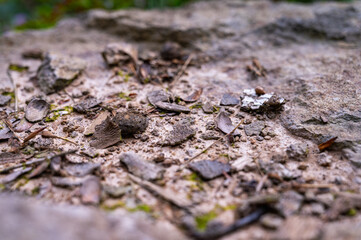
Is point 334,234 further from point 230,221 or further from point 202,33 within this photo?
point 202,33

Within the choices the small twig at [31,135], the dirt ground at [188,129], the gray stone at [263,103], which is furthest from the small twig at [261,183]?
the small twig at [31,135]

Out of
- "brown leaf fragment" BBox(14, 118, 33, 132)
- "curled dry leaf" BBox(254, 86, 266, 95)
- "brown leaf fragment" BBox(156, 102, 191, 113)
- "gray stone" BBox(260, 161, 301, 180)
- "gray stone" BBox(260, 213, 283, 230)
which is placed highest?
"curled dry leaf" BBox(254, 86, 266, 95)

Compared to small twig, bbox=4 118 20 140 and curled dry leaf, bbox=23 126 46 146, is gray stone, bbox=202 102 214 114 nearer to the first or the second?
curled dry leaf, bbox=23 126 46 146

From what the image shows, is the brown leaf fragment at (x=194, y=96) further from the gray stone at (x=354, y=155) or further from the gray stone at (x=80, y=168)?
the gray stone at (x=354, y=155)

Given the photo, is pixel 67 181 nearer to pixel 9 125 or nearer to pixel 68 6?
pixel 9 125

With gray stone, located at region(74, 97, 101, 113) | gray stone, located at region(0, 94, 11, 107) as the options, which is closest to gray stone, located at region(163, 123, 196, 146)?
gray stone, located at region(74, 97, 101, 113)

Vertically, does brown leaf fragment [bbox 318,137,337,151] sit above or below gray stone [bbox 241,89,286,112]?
below

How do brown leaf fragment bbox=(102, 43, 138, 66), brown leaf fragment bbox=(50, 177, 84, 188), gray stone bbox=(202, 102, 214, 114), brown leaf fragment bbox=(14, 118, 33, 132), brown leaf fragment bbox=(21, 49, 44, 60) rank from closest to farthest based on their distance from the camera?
brown leaf fragment bbox=(50, 177, 84, 188), brown leaf fragment bbox=(14, 118, 33, 132), gray stone bbox=(202, 102, 214, 114), brown leaf fragment bbox=(102, 43, 138, 66), brown leaf fragment bbox=(21, 49, 44, 60)

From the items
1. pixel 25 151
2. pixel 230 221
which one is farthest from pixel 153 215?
pixel 25 151
